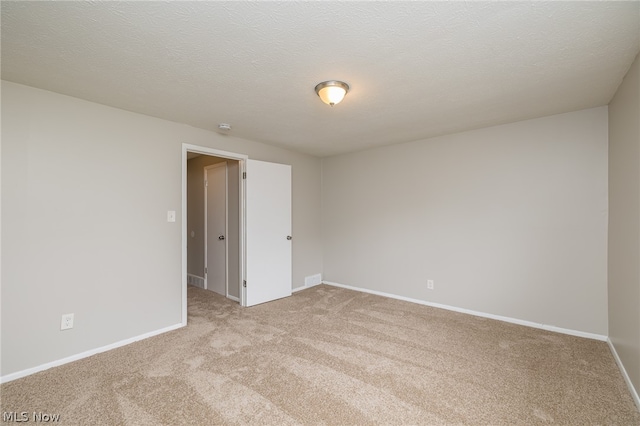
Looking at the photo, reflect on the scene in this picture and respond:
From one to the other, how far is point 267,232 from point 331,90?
246 centimetres

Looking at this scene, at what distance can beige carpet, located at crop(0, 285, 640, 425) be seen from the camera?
177 cm

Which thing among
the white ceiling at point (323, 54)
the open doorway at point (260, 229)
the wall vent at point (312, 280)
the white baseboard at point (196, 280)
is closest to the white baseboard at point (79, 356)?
the open doorway at point (260, 229)

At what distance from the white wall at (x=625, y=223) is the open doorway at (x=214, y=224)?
13.0 feet

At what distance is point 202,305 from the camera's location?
3885 mm

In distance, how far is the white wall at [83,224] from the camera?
87.5 inches

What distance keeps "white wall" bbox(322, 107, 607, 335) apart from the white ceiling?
1.74 ft

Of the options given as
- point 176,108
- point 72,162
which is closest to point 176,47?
point 176,108

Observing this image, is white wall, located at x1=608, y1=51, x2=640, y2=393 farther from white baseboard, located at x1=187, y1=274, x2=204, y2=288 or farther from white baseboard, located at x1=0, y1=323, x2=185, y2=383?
white baseboard, located at x1=187, y1=274, x2=204, y2=288

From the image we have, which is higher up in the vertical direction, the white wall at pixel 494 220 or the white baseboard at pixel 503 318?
the white wall at pixel 494 220

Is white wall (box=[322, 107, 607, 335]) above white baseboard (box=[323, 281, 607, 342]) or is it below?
above

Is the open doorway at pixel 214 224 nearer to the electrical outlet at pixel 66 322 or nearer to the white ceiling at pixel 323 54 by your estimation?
the white ceiling at pixel 323 54

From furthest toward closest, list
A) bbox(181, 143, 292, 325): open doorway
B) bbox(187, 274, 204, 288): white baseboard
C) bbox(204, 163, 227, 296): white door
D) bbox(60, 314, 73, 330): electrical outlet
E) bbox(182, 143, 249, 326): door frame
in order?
bbox(187, 274, 204, 288): white baseboard < bbox(204, 163, 227, 296): white door < bbox(181, 143, 292, 325): open doorway < bbox(182, 143, 249, 326): door frame < bbox(60, 314, 73, 330): electrical outlet

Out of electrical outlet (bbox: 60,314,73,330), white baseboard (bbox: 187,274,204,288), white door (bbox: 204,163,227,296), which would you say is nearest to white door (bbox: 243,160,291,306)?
white door (bbox: 204,163,227,296)

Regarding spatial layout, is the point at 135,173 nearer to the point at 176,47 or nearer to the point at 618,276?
the point at 176,47
